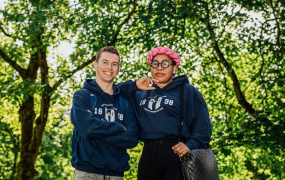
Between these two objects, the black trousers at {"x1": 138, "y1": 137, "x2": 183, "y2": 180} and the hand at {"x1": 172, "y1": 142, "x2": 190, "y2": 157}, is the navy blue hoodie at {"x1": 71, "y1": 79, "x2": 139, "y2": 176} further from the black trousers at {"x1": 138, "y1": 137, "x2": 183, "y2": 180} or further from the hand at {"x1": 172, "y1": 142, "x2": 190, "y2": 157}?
the hand at {"x1": 172, "y1": 142, "x2": 190, "y2": 157}

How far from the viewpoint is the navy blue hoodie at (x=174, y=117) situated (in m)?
3.61

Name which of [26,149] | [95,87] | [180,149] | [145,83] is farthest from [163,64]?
[26,149]

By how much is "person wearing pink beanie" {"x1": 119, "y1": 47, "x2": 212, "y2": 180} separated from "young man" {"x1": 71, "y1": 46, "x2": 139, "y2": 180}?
0.18 m

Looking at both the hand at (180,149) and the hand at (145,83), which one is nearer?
the hand at (180,149)

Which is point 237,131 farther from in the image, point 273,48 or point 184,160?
point 184,160

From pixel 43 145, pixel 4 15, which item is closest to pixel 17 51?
pixel 4 15

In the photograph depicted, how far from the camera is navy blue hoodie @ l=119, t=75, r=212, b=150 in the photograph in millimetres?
A: 3613

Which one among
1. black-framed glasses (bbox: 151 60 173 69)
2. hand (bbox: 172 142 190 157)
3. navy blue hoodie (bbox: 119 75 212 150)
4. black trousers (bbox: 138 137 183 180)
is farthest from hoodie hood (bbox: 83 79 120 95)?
hand (bbox: 172 142 190 157)

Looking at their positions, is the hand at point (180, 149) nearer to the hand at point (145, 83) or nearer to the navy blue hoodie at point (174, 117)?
the navy blue hoodie at point (174, 117)

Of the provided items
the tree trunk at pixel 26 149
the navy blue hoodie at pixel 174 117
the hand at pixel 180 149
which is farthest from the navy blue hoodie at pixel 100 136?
the tree trunk at pixel 26 149

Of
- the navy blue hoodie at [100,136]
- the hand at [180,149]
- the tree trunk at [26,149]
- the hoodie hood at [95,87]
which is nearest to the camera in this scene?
the navy blue hoodie at [100,136]

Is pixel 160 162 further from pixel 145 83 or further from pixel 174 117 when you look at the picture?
pixel 145 83

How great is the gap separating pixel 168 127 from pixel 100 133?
68 centimetres

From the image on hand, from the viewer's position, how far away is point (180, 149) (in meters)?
3.49
